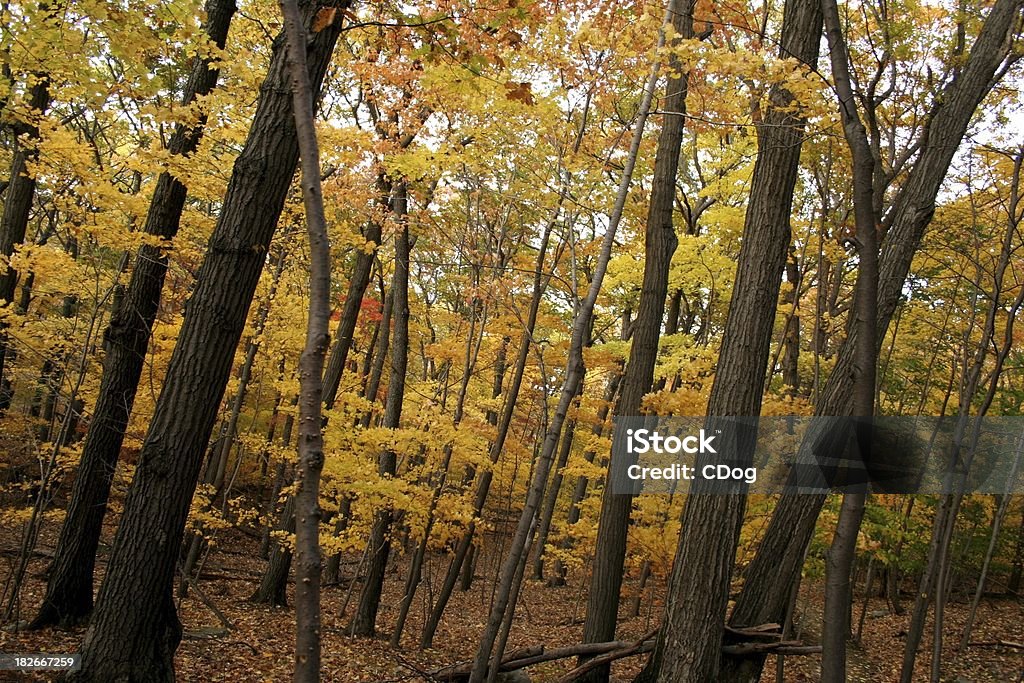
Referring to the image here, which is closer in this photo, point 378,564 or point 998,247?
point 998,247

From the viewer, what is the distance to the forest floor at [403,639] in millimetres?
6895

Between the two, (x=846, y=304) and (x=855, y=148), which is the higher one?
(x=846, y=304)

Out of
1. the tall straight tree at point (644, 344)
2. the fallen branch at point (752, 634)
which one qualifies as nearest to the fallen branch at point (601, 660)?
the tall straight tree at point (644, 344)

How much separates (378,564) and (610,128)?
22.0 ft

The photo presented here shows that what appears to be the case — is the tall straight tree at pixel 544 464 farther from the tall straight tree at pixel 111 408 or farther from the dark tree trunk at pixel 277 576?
the dark tree trunk at pixel 277 576

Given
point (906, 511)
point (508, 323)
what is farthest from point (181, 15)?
point (906, 511)

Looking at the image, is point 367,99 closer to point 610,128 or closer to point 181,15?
point 610,128

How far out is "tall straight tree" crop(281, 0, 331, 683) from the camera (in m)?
1.98

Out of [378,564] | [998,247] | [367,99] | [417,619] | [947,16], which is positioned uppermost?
[947,16]

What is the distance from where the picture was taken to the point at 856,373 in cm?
318

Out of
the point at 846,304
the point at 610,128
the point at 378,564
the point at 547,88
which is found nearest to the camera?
the point at 547,88

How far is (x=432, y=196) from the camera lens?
9.84m

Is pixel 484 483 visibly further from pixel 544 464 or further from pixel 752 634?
pixel 752 634

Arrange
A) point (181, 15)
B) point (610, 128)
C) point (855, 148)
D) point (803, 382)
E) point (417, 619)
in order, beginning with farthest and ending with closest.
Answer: point (803, 382) < point (417, 619) < point (610, 128) < point (181, 15) < point (855, 148)
